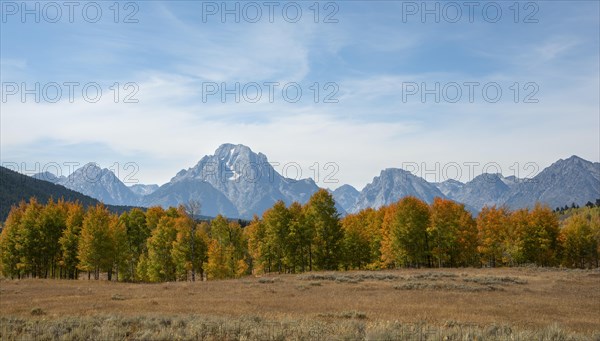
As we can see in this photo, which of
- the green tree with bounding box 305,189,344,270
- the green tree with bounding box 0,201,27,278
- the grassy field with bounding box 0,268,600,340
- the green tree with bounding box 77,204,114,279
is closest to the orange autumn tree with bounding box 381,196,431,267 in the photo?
the green tree with bounding box 305,189,344,270

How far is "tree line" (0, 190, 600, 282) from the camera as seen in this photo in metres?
66.2

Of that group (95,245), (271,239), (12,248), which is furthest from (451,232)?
(12,248)

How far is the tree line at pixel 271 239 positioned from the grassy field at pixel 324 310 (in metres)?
16.2

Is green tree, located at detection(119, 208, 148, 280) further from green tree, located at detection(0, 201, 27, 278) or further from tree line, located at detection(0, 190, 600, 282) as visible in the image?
green tree, located at detection(0, 201, 27, 278)

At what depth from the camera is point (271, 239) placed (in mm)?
69625

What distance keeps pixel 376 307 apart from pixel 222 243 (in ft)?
209

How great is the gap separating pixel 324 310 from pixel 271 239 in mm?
42711

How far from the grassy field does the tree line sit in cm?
1620

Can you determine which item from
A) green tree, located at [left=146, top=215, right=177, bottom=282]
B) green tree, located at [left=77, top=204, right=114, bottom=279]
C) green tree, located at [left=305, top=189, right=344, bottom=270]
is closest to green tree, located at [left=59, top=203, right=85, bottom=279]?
green tree, located at [left=77, top=204, right=114, bottom=279]

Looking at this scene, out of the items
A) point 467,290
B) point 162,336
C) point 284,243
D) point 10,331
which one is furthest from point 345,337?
point 284,243

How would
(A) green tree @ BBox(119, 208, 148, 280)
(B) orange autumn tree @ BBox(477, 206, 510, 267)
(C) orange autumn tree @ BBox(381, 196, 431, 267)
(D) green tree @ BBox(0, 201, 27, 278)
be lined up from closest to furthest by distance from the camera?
(D) green tree @ BBox(0, 201, 27, 278), (C) orange autumn tree @ BBox(381, 196, 431, 267), (A) green tree @ BBox(119, 208, 148, 280), (B) orange autumn tree @ BBox(477, 206, 510, 267)

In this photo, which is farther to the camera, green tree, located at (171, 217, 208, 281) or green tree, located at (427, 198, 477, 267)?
green tree, located at (427, 198, 477, 267)

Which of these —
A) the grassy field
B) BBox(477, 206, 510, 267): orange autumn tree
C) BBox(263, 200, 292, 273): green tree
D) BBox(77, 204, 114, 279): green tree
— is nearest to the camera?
the grassy field

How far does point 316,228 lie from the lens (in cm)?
6975
